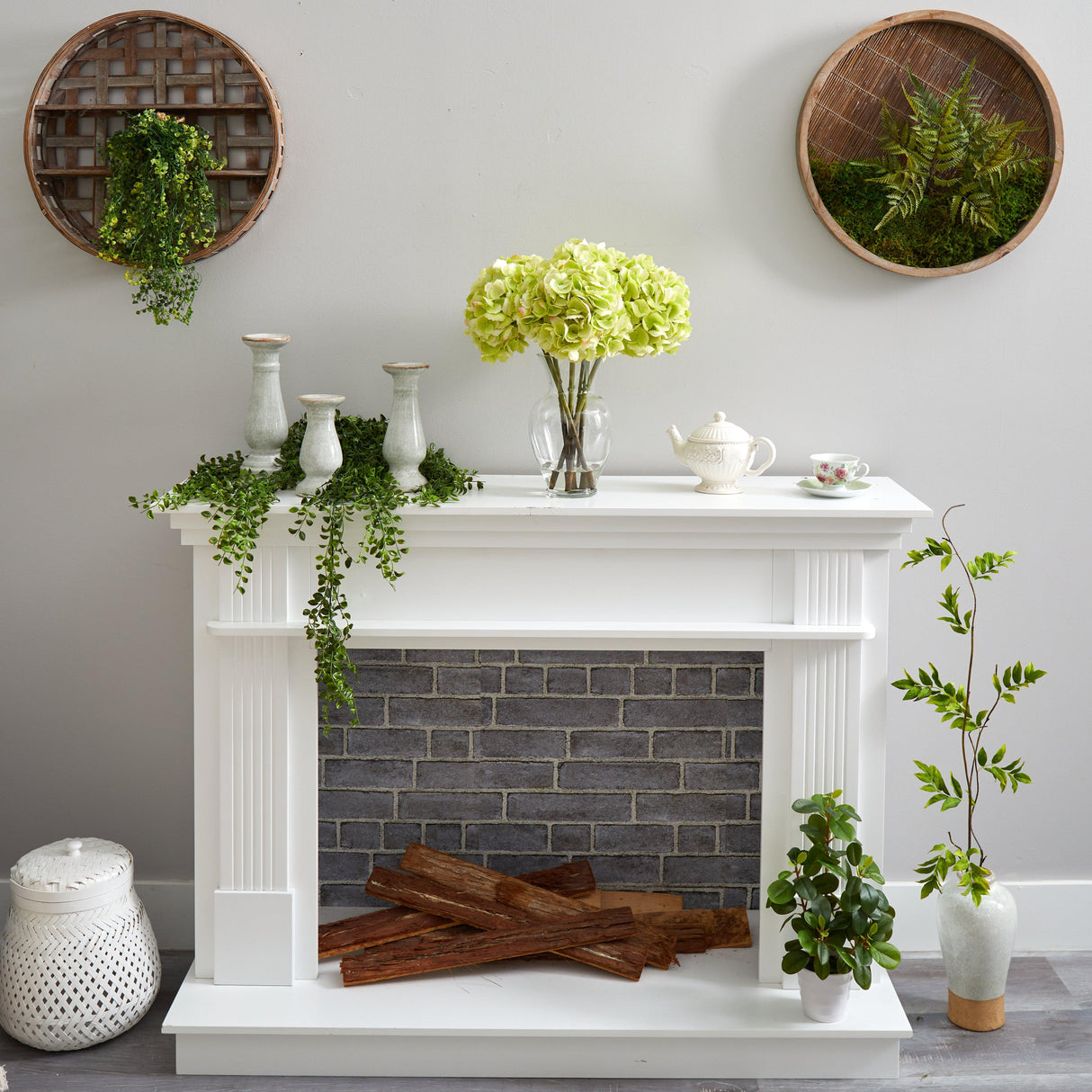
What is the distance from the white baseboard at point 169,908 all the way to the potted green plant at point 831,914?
1.33 m

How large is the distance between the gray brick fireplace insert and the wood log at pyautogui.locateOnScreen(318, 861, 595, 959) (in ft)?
0.23

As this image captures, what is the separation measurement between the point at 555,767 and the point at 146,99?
65.5 inches

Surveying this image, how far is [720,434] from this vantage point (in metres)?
2.22

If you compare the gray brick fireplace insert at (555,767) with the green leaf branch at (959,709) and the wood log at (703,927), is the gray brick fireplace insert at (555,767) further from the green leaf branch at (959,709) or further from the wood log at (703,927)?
the green leaf branch at (959,709)

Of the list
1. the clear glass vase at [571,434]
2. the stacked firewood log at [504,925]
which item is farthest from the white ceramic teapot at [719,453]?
the stacked firewood log at [504,925]

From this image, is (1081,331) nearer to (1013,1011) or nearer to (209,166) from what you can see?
(1013,1011)

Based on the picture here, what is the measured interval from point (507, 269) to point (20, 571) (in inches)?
50.5

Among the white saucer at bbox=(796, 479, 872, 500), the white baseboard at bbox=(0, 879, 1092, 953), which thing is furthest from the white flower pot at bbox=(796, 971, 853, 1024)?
the white saucer at bbox=(796, 479, 872, 500)

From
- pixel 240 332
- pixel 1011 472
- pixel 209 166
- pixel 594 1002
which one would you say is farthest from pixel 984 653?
pixel 209 166

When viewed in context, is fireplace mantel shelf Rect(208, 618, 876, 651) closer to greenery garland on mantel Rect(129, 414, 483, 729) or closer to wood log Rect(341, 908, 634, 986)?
greenery garland on mantel Rect(129, 414, 483, 729)

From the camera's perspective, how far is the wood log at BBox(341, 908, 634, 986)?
7.54ft

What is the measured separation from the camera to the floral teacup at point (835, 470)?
86.0 inches

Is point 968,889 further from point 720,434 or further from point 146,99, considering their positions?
point 146,99

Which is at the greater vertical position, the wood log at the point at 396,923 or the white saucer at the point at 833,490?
the white saucer at the point at 833,490
